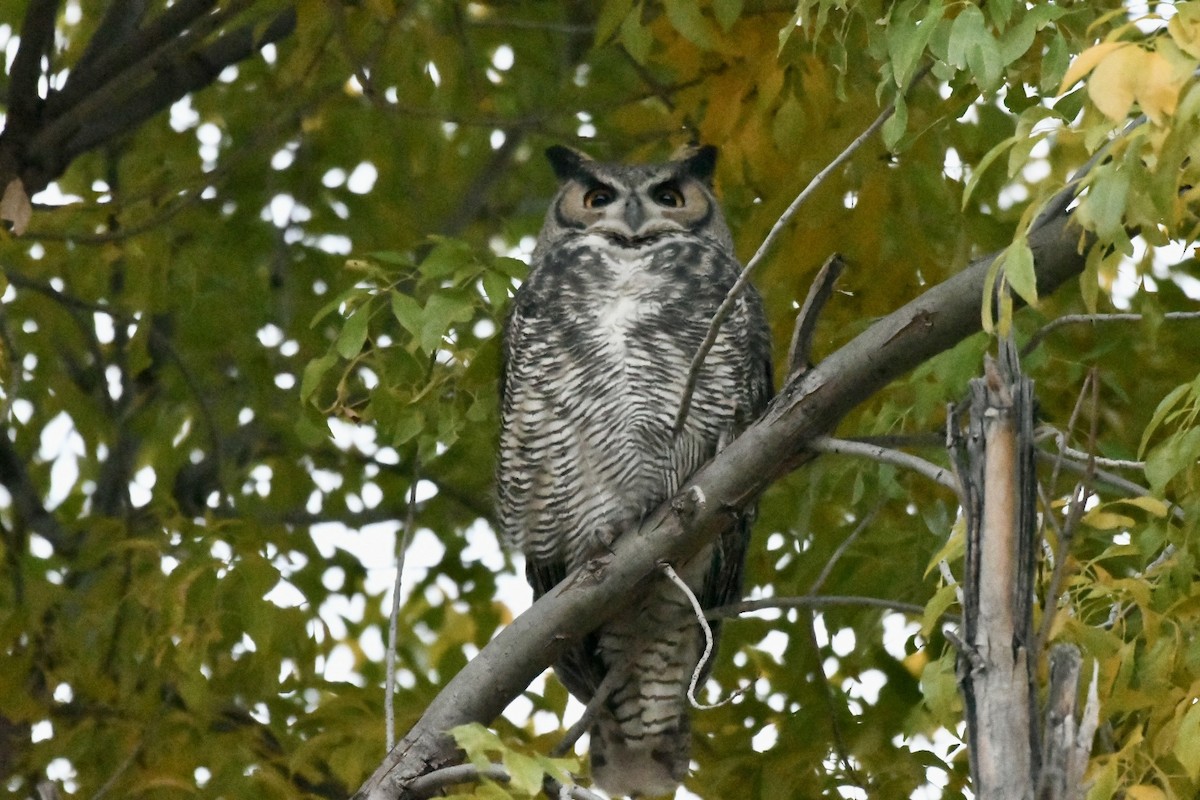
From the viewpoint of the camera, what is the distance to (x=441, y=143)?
15.1 feet

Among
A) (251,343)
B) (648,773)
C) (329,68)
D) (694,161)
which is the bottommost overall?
(648,773)

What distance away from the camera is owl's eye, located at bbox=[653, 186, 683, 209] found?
3792mm

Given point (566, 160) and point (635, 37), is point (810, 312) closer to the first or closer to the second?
point (635, 37)

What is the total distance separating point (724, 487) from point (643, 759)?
113cm

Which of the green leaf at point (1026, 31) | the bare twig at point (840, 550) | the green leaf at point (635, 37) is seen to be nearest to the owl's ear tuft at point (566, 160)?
the green leaf at point (635, 37)

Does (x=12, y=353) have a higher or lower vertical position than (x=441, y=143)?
lower

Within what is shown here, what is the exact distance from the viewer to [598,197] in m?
3.83

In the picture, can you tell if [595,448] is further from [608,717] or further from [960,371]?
[960,371]

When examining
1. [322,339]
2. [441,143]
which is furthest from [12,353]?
[441,143]

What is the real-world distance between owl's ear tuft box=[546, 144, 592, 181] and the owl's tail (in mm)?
1268

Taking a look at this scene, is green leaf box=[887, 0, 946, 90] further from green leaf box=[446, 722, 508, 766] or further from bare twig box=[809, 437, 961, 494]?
green leaf box=[446, 722, 508, 766]

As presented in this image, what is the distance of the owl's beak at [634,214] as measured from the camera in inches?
145

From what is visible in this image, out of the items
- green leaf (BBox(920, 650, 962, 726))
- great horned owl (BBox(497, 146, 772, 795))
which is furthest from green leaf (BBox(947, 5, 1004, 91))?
great horned owl (BBox(497, 146, 772, 795))

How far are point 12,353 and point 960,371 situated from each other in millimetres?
1760
